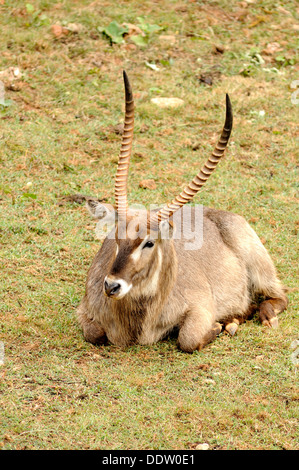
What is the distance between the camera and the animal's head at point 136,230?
5676 millimetres

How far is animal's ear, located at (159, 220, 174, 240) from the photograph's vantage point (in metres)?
5.99

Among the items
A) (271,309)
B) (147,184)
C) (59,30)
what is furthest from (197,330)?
(59,30)

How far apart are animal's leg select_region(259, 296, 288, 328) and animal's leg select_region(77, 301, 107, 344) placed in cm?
168

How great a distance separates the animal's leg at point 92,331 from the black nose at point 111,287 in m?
0.85

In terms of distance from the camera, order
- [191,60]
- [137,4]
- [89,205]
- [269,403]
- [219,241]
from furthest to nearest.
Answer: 1. [137,4]
2. [191,60]
3. [219,241]
4. [89,205]
5. [269,403]

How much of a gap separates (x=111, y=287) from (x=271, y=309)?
7.33ft

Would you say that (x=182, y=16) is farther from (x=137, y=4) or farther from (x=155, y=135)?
(x=155, y=135)

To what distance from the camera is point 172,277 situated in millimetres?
6578

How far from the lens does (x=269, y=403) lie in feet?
18.0

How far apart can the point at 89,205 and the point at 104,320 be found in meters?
1.05

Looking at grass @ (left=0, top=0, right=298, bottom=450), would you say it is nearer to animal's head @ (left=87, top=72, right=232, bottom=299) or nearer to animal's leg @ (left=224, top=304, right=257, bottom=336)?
animal's leg @ (left=224, top=304, right=257, bottom=336)

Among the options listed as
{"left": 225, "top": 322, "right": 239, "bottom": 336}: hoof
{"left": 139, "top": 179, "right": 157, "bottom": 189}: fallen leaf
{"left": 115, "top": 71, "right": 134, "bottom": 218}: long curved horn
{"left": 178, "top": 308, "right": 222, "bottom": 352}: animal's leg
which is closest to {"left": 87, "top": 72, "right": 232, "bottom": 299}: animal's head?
{"left": 115, "top": 71, "right": 134, "bottom": 218}: long curved horn

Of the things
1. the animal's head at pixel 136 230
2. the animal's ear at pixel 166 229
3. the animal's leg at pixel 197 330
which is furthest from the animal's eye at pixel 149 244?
the animal's leg at pixel 197 330
